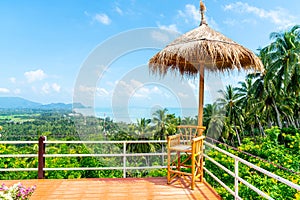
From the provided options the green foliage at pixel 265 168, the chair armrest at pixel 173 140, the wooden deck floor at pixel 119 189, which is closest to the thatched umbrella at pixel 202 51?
the chair armrest at pixel 173 140

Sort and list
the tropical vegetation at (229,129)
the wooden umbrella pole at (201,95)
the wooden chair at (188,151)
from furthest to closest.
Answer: the tropical vegetation at (229,129) → the wooden umbrella pole at (201,95) → the wooden chair at (188,151)

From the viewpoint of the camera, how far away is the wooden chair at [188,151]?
3.18 m

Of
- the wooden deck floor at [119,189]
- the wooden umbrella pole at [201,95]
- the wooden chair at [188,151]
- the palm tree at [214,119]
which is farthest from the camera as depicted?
the palm tree at [214,119]

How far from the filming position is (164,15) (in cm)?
1341

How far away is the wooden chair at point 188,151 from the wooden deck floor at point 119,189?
15 cm

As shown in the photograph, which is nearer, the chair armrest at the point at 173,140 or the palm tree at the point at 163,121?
the chair armrest at the point at 173,140

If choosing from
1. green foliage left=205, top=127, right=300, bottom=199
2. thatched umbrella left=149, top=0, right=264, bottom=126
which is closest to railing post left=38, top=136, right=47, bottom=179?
thatched umbrella left=149, top=0, right=264, bottom=126

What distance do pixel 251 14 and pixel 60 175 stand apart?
23592 millimetres

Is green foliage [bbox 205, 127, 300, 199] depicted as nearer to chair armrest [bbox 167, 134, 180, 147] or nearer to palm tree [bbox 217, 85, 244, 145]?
chair armrest [bbox 167, 134, 180, 147]

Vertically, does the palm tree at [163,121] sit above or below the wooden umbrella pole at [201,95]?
below

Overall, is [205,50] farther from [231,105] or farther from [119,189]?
[231,105]

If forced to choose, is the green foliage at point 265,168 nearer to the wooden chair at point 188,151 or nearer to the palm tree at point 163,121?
the wooden chair at point 188,151

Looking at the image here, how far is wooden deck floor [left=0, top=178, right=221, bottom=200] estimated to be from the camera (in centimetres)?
294

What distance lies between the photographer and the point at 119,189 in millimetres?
3191
